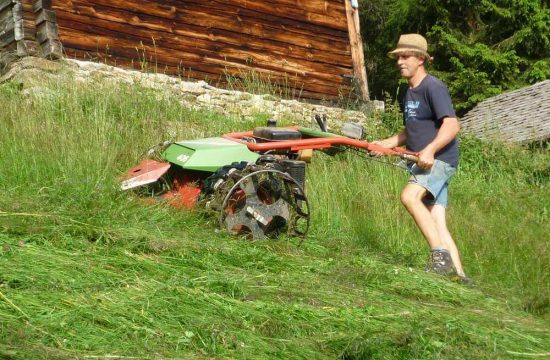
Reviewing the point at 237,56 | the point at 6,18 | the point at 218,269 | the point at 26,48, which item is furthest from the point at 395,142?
the point at 237,56

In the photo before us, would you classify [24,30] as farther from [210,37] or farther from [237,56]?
[237,56]

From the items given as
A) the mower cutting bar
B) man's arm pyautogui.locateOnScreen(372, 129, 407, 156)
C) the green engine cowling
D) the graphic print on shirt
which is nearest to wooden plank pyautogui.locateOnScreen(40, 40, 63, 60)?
the green engine cowling

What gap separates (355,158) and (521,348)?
16.6 ft

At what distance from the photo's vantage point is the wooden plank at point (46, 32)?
12.5 metres

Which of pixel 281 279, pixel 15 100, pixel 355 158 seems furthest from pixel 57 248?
pixel 355 158

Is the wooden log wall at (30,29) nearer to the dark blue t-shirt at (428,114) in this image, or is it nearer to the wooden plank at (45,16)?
the wooden plank at (45,16)

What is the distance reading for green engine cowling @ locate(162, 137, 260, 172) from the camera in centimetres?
632

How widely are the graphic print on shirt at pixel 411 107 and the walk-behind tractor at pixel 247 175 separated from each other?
10.9 inches

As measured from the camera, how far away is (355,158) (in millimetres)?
9328

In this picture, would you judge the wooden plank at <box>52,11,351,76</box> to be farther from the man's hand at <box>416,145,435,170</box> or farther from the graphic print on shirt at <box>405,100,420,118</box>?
the man's hand at <box>416,145,435,170</box>

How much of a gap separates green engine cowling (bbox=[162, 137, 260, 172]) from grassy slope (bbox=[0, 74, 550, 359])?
36 centimetres

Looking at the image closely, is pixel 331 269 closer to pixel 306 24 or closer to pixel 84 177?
pixel 84 177

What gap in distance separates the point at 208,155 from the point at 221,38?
27.2 ft

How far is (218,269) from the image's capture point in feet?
16.7
